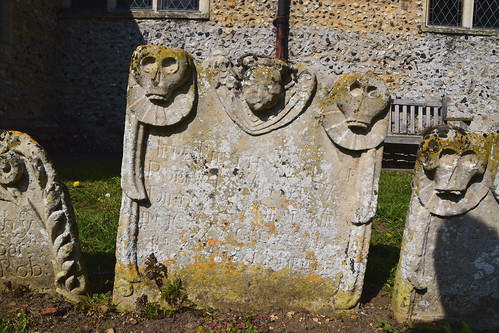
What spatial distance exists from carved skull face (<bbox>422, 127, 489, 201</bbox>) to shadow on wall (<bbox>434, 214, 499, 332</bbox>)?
0.28 m

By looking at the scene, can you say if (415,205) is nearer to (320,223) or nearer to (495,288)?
(320,223)

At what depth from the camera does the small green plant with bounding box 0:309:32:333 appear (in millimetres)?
2881

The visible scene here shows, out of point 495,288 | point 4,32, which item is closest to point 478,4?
point 495,288

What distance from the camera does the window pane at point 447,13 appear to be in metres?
10.8

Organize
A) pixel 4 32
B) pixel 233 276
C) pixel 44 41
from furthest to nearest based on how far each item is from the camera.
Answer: pixel 44 41 → pixel 4 32 → pixel 233 276

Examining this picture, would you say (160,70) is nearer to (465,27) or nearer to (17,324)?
(17,324)

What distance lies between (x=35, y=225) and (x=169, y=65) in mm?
1412

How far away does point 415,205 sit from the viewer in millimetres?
3088

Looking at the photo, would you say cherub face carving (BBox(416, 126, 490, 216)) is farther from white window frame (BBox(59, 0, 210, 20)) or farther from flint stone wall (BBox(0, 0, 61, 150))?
white window frame (BBox(59, 0, 210, 20))

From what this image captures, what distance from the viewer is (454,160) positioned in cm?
298

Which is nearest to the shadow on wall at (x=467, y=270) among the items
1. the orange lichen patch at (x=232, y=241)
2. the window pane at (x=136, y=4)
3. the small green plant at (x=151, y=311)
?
the orange lichen patch at (x=232, y=241)

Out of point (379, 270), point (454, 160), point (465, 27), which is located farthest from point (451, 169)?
point (465, 27)

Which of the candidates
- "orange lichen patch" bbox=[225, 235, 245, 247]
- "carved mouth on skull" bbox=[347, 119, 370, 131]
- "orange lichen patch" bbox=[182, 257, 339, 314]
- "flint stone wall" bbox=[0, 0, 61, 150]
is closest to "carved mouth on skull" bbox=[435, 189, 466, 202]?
"carved mouth on skull" bbox=[347, 119, 370, 131]

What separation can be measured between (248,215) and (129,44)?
335 inches
